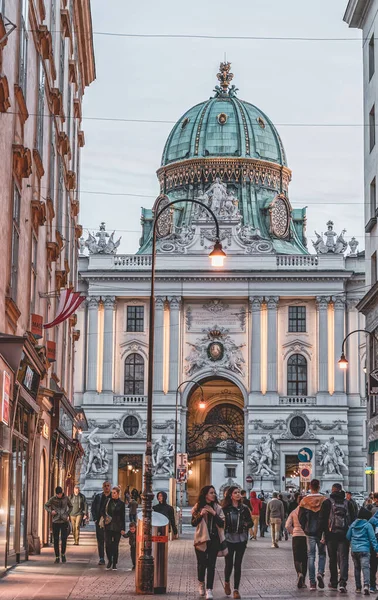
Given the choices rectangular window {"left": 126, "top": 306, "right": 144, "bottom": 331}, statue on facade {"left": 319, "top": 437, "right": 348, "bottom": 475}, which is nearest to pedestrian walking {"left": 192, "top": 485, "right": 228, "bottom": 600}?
statue on facade {"left": 319, "top": 437, "right": 348, "bottom": 475}

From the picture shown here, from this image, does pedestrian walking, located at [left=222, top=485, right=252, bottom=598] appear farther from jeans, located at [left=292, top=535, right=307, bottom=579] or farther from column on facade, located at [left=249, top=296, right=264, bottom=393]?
column on facade, located at [left=249, top=296, right=264, bottom=393]

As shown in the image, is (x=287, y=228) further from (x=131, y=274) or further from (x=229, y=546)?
(x=229, y=546)

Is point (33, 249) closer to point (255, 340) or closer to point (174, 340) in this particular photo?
point (174, 340)

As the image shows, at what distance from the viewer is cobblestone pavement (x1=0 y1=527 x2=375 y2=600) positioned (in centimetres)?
A: 2208

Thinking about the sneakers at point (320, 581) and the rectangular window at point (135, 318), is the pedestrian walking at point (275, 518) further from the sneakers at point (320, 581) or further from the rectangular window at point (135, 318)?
the rectangular window at point (135, 318)

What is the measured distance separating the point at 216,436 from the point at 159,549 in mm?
65626

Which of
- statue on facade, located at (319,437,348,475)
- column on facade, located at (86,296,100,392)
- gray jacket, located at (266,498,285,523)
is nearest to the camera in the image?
gray jacket, located at (266,498,285,523)

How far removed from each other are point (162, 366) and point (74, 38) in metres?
40.9

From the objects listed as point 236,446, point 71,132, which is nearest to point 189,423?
point 236,446

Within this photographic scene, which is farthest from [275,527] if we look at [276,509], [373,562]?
[373,562]

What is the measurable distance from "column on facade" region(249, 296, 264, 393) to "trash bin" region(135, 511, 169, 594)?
6237 cm

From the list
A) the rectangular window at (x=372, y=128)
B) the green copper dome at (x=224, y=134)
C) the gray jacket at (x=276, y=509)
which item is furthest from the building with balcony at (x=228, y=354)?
the gray jacket at (x=276, y=509)

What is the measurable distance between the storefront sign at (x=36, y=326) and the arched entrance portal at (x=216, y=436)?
178 ft

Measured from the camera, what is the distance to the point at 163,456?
275ft
